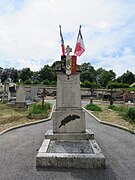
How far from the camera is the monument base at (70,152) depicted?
3951 millimetres

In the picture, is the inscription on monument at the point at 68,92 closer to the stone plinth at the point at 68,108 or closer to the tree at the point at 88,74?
the stone plinth at the point at 68,108

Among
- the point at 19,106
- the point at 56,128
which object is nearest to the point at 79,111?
the point at 56,128

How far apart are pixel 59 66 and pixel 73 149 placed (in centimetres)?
268

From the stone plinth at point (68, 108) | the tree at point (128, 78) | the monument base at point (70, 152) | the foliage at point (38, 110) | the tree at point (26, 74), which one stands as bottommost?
the monument base at point (70, 152)

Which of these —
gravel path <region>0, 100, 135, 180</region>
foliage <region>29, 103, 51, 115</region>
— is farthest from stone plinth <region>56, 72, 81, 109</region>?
foliage <region>29, 103, 51, 115</region>

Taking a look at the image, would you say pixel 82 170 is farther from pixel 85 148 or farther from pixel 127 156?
pixel 127 156

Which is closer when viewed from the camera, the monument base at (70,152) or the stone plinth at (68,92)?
the monument base at (70,152)

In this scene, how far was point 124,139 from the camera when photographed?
6.23 m

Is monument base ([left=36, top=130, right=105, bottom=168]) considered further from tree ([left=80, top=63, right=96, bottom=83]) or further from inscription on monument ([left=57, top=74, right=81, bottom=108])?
tree ([left=80, top=63, right=96, bottom=83])

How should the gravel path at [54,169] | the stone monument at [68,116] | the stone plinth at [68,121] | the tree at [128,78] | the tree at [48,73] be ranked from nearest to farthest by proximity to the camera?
1. the gravel path at [54,169]
2. the stone monument at [68,116]
3. the stone plinth at [68,121]
4. the tree at [48,73]
5. the tree at [128,78]

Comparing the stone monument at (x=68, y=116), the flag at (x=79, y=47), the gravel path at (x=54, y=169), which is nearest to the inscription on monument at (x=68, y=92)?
the stone monument at (x=68, y=116)

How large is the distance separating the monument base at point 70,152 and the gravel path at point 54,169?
147 millimetres

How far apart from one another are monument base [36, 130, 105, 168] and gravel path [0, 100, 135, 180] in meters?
0.15

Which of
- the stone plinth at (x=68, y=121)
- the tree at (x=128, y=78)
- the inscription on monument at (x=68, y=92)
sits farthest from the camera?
the tree at (x=128, y=78)
